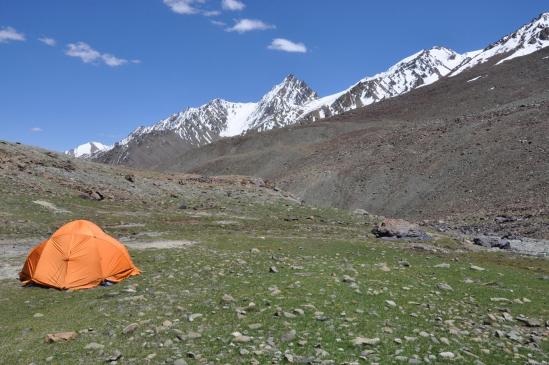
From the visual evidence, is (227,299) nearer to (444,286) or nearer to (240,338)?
(240,338)

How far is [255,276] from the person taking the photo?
62.0 feet

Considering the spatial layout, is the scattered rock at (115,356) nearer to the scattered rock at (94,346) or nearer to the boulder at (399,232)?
the scattered rock at (94,346)

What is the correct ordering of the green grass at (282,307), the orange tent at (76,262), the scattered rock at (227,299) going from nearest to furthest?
1. the green grass at (282,307)
2. the scattered rock at (227,299)
3. the orange tent at (76,262)

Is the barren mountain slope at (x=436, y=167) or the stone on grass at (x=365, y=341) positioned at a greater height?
the barren mountain slope at (x=436, y=167)

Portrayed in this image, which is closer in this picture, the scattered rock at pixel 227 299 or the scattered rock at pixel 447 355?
the scattered rock at pixel 447 355

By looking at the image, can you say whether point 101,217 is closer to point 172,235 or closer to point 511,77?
point 172,235

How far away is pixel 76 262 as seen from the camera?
19078 mm

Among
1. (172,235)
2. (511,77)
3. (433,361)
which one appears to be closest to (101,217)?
(172,235)

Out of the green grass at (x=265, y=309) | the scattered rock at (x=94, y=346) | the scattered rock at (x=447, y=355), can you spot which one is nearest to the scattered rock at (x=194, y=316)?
the green grass at (x=265, y=309)

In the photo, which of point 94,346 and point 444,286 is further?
point 444,286

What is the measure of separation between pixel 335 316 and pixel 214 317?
3403mm

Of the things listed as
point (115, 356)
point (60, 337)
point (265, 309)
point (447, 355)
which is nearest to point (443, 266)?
point (265, 309)

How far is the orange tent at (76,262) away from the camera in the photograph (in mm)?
18594

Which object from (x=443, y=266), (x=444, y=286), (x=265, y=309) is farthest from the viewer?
(x=443, y=266)
